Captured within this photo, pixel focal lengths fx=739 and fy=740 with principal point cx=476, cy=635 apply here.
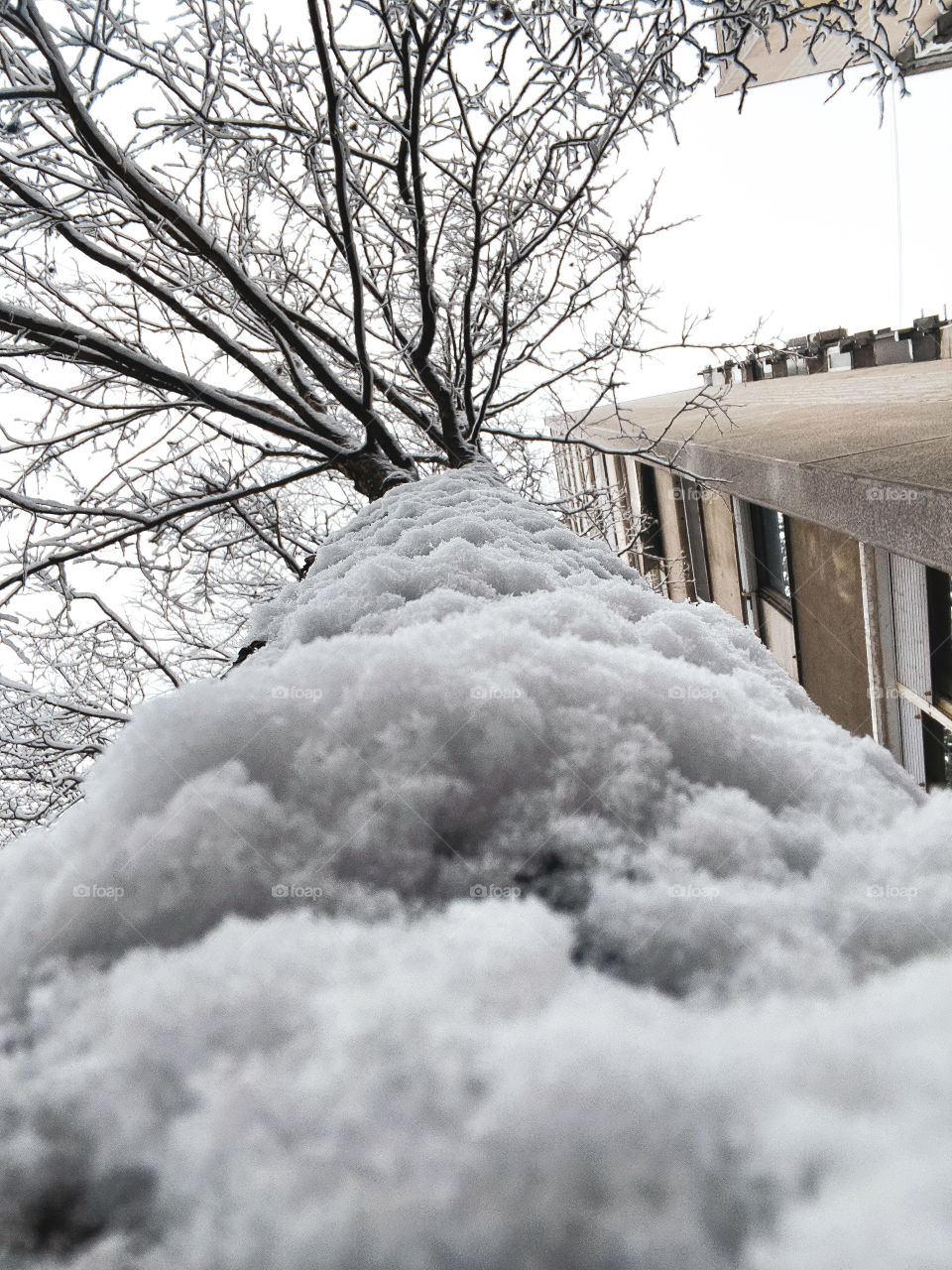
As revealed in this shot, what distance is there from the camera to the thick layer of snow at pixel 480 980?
2.05 ft

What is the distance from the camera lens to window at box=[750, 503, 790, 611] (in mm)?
8594

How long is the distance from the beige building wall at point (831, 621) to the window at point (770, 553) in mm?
815

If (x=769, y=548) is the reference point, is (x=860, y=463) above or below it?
above

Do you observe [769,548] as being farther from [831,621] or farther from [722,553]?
[831,621]

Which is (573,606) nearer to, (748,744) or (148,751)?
(748,744)

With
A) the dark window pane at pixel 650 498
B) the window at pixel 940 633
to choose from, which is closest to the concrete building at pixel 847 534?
the window at pixel 940 633

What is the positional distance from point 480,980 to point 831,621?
692 cm

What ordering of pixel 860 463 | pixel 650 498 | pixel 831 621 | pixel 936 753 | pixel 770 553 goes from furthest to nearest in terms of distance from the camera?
pixel 650 498 → pixel 770 553 → pixel 831 621 → pixel 936 753 → pixel 860 463

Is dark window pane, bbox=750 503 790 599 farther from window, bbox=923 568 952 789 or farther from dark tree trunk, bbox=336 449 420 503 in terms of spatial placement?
dark tree trunk, bbox=336 449 420 503

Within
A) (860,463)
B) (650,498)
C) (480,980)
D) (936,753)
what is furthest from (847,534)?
(650,498)

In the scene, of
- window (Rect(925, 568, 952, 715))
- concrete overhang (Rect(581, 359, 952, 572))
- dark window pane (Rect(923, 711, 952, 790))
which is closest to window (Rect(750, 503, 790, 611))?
concrete overhang (Rect(581, 359, 952, 572))

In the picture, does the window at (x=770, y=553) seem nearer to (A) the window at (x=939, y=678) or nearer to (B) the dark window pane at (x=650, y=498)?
(A) the window at (x=939, y=678)

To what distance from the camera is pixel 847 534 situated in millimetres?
3920

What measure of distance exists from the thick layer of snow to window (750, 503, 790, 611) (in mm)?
7691
